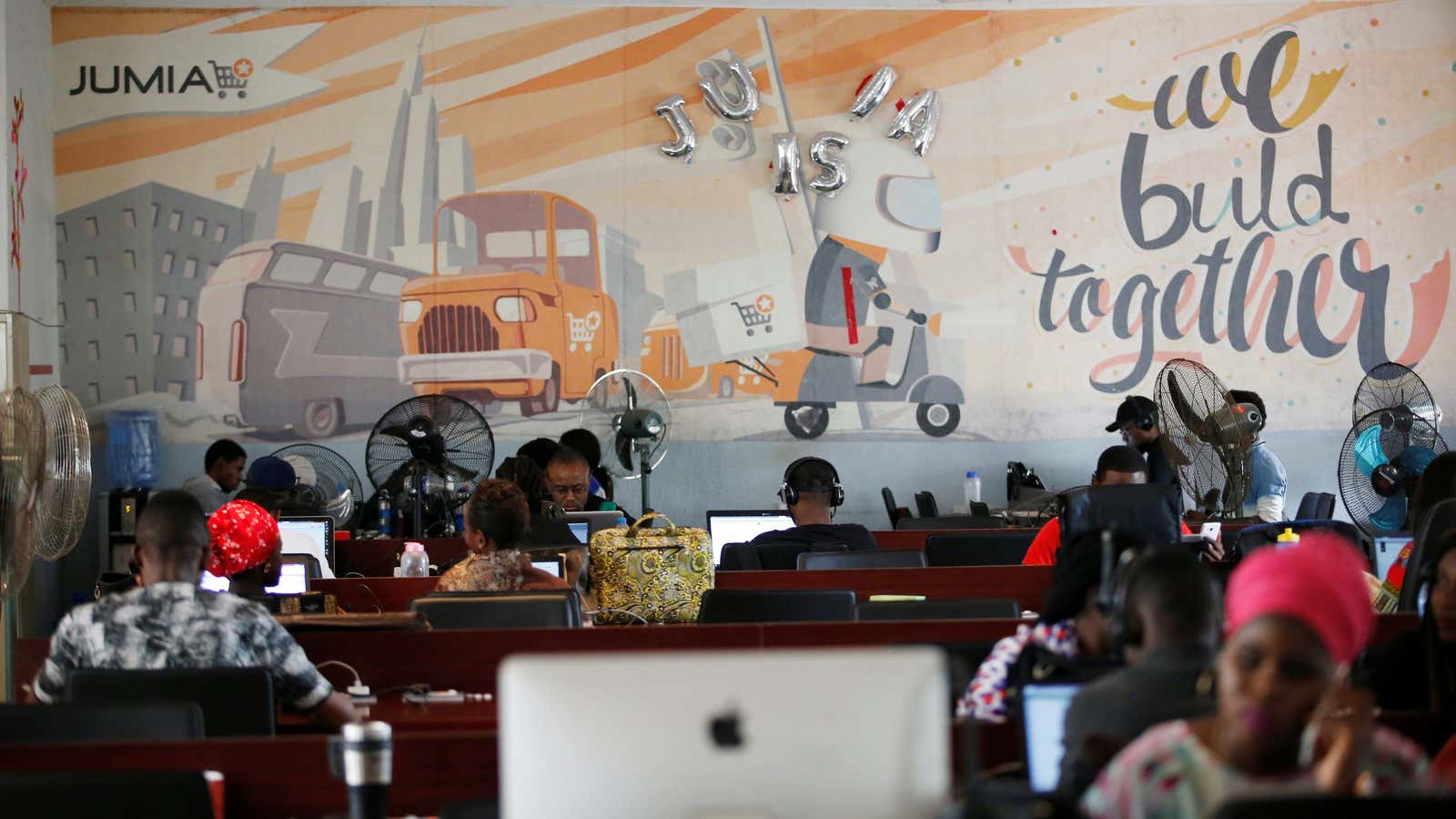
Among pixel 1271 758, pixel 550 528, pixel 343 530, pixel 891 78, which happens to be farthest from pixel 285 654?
pixel 891 78

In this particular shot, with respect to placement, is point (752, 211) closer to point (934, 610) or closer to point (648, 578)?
point (648, 578)

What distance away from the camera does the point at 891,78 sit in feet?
32.2

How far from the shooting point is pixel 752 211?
981 cm

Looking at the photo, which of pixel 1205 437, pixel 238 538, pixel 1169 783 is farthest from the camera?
pixel 1205 437

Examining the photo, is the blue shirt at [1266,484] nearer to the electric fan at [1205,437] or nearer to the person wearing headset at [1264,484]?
the person wearing headset at [1264,484]

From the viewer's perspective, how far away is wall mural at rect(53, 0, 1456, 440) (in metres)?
9.61

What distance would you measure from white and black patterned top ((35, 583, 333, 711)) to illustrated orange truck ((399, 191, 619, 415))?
626 centimetres

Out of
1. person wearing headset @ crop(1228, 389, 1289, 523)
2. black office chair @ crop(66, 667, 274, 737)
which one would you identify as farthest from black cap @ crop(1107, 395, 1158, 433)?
black office chair @ crop(66, 667, 274, 737)

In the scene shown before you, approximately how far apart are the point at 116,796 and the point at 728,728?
3.98 feet

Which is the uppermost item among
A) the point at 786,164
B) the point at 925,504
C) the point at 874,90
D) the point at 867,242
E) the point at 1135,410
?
the point at 874,90

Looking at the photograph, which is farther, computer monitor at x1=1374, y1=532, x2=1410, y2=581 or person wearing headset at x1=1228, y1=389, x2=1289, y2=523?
person wearing headset at x1=1228, y1=389, x2=1289, y2=523

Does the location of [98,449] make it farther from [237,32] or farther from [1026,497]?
[1026,497]

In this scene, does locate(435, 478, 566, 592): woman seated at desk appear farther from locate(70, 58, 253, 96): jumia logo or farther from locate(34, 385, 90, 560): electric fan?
locate(70, 58, 253, 96): jumia logo

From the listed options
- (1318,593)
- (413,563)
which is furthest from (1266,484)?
(1318,593)
